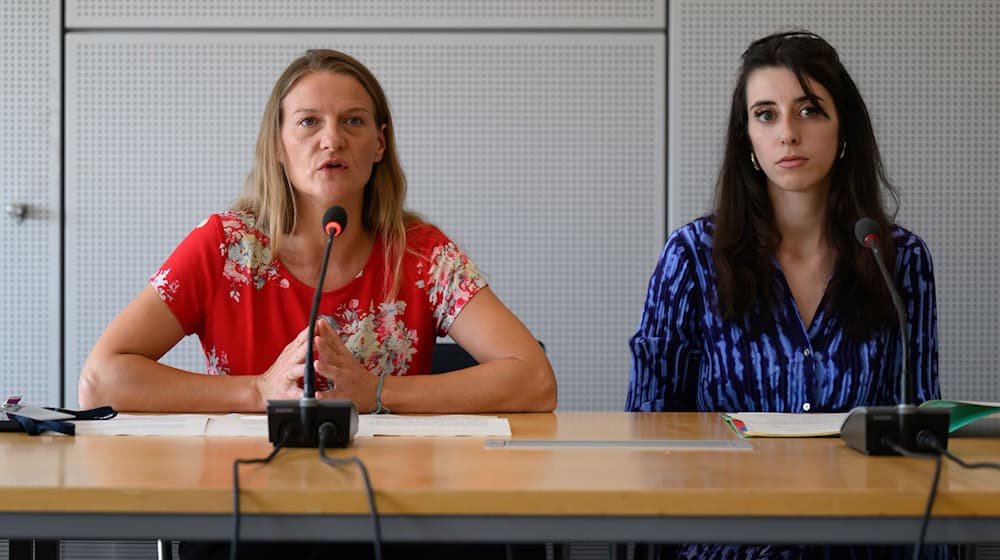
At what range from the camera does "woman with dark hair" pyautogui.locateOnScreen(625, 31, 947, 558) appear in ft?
6.35

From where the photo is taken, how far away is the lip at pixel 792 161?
200 cm

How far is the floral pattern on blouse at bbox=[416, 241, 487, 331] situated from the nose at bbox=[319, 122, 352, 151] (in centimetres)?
28

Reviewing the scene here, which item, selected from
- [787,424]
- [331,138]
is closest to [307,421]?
[787,424]

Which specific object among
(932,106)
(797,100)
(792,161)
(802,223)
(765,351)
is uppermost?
(932,106)

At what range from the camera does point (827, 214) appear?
208cm

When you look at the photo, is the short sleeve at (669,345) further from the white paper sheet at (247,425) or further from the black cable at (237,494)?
the black cable at (237,494)

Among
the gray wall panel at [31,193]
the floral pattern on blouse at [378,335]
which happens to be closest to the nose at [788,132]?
the floral pattern on blouse at [378,335]

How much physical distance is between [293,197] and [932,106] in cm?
196

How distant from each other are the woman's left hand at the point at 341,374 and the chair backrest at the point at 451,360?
1.27 ft

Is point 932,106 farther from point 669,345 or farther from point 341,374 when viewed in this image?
point 341,374

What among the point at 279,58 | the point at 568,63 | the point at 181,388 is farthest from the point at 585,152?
the point at 181,388

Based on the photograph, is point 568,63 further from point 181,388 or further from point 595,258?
point 181,388

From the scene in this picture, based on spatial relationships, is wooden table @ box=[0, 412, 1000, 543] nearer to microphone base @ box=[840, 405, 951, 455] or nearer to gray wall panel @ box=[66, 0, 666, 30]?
microphone base @ box=[840, 405, 951, 455]

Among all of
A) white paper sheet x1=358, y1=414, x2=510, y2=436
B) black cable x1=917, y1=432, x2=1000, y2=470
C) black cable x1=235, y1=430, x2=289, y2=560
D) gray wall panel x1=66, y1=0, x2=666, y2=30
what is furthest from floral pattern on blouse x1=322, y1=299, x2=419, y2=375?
gray wall panel x1=66, y1=0, x2=666, y2=30
